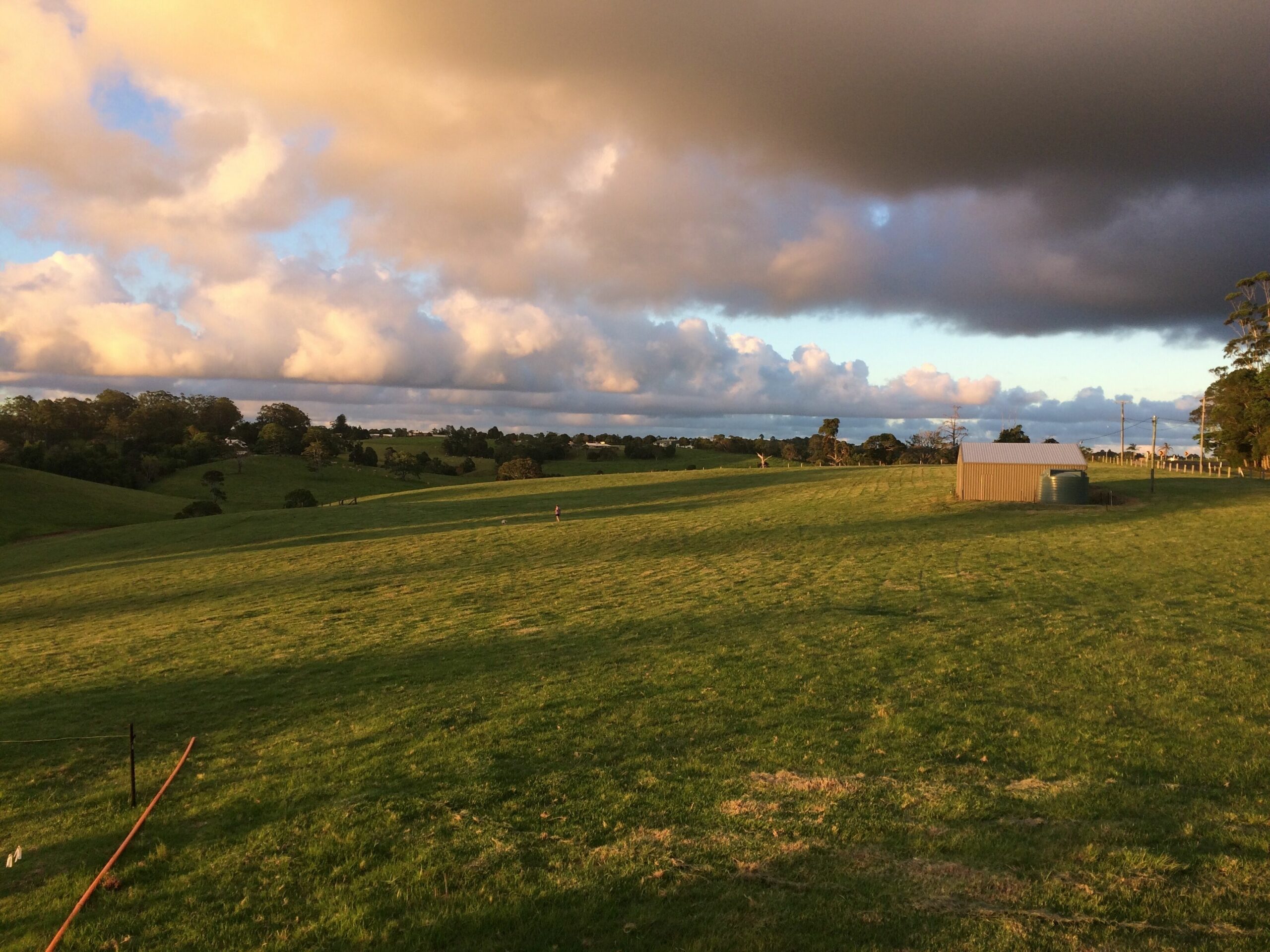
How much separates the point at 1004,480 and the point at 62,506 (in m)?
78.5

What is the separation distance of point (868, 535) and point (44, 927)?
35.6 m

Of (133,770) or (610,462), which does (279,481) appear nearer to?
(610,462)

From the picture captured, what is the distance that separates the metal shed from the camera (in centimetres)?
4803

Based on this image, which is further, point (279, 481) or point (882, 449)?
point (882, 449)

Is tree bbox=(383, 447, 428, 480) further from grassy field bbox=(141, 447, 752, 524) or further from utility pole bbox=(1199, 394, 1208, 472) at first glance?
utility pole bbox=(1199, 394, 1208, 472)

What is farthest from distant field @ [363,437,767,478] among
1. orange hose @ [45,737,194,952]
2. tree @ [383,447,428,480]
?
orange hose @ [45,737,194,952]

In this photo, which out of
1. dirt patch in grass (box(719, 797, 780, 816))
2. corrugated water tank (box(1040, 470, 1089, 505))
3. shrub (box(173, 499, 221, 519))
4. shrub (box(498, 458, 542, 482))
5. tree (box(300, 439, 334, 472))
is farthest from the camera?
tree (box(300, 439, 334, 472))

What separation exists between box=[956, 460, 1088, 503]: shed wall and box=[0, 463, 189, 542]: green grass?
69891 mm

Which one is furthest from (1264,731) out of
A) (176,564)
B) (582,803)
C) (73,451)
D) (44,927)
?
(73,451)

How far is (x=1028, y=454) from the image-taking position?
1950 inches

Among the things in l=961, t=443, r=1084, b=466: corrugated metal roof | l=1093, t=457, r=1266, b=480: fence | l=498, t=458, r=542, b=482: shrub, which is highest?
l=961, t=443, r=1084, b=466: corrugated metal roof

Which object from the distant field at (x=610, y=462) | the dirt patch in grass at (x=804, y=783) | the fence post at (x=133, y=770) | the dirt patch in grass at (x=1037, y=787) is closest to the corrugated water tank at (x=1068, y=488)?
the dirt patch in grass at (x=1037, y=787)

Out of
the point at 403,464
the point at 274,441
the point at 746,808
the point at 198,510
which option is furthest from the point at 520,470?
the point at 746,808

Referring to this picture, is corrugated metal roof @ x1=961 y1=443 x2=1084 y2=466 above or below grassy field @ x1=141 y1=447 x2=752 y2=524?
above
